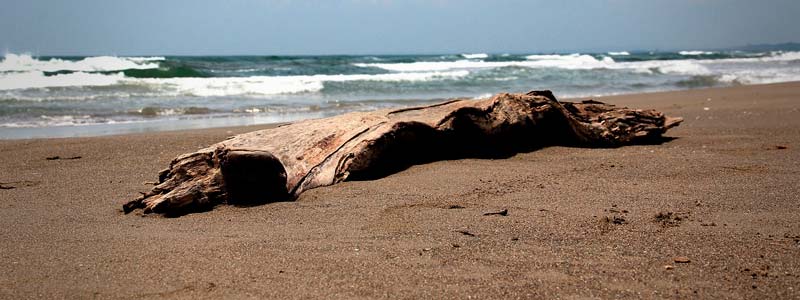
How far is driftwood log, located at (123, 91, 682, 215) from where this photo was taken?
4.14 m

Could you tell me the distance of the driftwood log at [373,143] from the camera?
4141 mm

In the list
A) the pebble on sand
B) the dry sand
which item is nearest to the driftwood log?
the dry sand

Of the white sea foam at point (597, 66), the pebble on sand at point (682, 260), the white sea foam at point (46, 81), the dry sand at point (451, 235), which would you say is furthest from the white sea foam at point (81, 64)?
the pebble on sand at point (682, 260)

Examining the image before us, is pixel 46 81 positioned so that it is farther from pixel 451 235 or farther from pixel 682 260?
pixel 682 260

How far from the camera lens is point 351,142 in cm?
481

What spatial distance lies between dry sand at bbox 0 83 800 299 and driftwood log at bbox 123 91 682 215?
179 mm

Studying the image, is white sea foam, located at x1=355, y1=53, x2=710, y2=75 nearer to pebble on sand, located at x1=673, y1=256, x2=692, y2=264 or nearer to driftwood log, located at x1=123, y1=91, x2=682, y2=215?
driftwood log, located at x1=123, y1=91, x2=682, y2=215

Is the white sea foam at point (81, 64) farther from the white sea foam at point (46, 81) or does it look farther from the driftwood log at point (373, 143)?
the driftwood log at point (373, 143)

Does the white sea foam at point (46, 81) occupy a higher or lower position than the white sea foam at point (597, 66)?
lower

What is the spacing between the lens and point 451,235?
10.7 ft

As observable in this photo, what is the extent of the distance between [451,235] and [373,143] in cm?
165

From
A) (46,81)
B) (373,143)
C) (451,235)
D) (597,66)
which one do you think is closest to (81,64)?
(46,81)

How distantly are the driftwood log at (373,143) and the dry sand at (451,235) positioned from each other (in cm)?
18

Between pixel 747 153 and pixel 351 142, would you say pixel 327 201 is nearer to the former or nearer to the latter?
pixel 351 142
